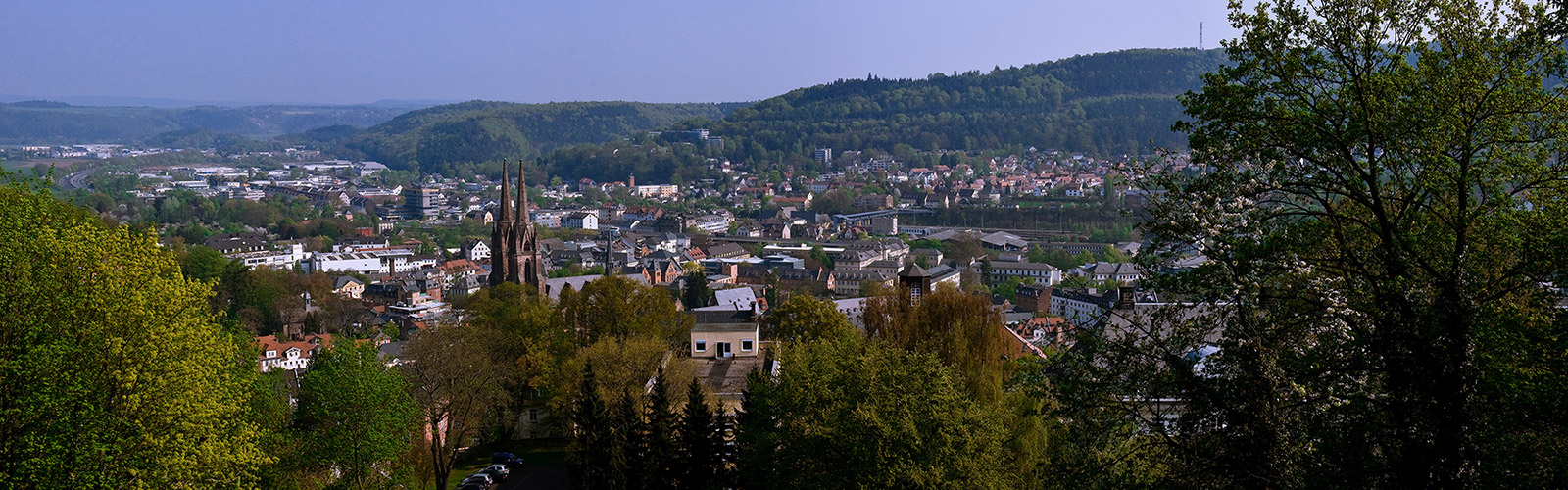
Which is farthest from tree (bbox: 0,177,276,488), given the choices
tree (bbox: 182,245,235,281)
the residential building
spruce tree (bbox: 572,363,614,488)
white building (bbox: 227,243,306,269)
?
white building (bbox: 227,243,306,269)

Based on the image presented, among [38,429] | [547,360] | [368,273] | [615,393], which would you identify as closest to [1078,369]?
[38,429]

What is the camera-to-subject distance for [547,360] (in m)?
26.0

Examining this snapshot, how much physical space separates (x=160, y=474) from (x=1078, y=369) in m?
7.18

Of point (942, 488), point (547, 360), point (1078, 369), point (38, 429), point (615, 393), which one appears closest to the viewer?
point (1078, 369)

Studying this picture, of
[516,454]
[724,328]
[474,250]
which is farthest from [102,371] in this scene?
[474,250]

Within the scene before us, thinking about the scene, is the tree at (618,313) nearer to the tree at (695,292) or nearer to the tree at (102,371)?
the tree at (102,371)

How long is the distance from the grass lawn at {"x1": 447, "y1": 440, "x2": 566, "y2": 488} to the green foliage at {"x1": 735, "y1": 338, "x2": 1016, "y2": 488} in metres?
10.3

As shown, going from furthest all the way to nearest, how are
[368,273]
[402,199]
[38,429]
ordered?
[402,199] → [368,273] → [38,429]

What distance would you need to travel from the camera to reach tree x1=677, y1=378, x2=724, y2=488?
16.0m

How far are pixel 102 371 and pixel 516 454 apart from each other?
15587 millimetres

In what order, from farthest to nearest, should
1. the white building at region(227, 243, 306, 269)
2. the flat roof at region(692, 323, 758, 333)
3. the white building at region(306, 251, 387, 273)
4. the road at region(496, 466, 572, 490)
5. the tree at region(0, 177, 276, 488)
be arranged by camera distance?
the white building at region(306, 251, 387, 273), the white building at region(227, 243, 306, 269), the flat roof at region(692, 323, 758, 333), the road at region(496, 466, 572, 490), the tree at region(0, 177, 276, 488)

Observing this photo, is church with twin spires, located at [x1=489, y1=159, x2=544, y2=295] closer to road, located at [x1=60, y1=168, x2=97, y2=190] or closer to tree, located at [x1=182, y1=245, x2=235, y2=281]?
tree, located at [x1=182, y1=245, x2=235, y2=281]

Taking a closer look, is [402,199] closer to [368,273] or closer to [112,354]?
[368,273]

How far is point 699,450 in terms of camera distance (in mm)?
16016
